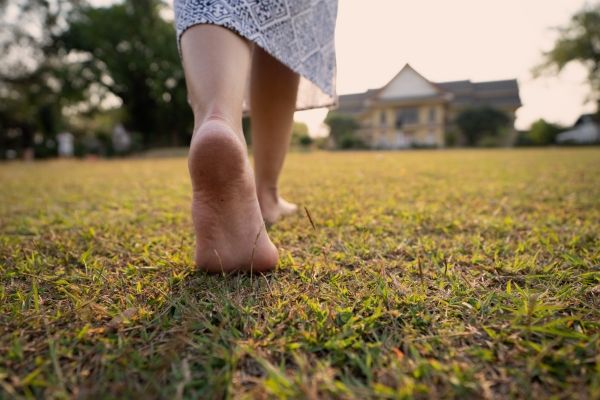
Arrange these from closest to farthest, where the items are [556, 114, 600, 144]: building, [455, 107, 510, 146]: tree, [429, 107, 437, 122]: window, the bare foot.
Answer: the bare foot, [429, 107, 437, 122]: window, [455, 107, 510, 146]: tree, [556, 114, 600, 144]: building

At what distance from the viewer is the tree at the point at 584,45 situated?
19.9 meters

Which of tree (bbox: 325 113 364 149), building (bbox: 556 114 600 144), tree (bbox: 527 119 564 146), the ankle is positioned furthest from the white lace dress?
building (bbox: 556 114 600 144)

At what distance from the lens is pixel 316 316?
0.62 metres

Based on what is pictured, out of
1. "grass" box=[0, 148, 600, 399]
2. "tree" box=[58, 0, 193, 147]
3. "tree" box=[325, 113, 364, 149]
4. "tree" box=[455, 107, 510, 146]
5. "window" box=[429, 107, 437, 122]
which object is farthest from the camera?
"tree" box=[325, 113, 364, 149]

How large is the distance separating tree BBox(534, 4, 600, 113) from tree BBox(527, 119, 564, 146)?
5.78 metres

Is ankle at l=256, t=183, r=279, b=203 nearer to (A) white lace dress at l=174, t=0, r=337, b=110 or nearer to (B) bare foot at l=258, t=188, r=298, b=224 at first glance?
(B) bare foot at l=258, t=188, r=298, b=224

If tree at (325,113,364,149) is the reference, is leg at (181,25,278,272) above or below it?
below

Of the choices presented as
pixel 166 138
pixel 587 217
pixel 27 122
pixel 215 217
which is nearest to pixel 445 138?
pixel 166 138

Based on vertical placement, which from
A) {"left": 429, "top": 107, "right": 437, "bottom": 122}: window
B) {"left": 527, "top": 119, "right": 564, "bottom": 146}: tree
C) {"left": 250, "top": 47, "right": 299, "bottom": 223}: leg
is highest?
{"left": 429, "top": 107, "right": 437, "bottom": 122}: window

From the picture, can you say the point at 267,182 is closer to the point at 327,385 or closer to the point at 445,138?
the point at 327,385

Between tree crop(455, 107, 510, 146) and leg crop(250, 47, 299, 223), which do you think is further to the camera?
tree crop(455, 107, 510, 146)

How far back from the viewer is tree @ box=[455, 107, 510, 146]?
1373cm

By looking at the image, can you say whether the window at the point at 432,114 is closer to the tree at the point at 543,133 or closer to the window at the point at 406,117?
the window at the point at 406,117

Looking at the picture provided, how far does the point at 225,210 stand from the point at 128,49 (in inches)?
798
